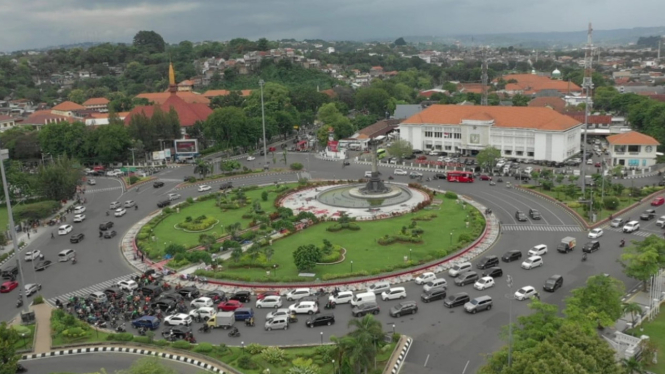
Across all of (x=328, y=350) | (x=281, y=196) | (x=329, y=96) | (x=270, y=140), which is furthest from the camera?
(x=329, y=96)

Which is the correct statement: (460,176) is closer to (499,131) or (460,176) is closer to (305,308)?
(499,131)

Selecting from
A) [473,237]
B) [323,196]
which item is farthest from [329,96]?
[473,237]

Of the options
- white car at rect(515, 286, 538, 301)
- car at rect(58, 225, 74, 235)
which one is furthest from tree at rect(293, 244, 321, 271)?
car at rect(58, 225, 74, 235)

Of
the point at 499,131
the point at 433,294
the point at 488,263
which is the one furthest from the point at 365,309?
the point at 499,131

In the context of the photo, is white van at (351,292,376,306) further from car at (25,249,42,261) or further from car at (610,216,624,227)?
car at (25,249,42,261)

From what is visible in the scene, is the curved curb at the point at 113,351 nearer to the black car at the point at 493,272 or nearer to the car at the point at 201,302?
the car at the point at 201,302

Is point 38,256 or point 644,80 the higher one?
point 644,80

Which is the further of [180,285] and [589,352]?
[180,285]

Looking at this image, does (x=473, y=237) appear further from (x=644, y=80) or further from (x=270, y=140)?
(x=644, y=80)
